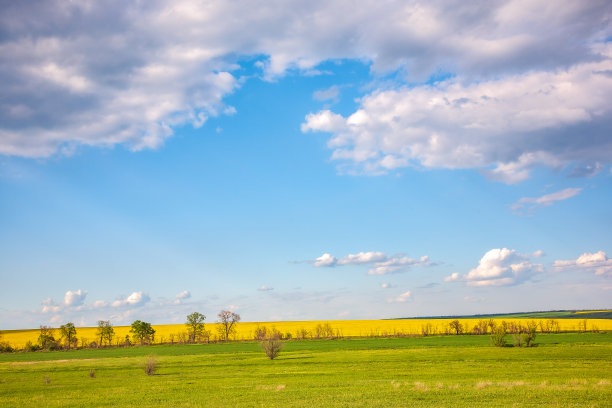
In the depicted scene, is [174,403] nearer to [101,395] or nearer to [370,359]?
[101,395]

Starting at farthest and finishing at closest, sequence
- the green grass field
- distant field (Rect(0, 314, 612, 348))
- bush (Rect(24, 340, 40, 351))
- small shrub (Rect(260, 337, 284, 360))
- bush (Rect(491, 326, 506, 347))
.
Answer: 1. distant field (Rect(0, 314, 612, 348))
2. bush (Rect(24, 340, 40, 351))
3. bush (Rect(491, 326, 506, 347))
4. small shrub (Rect(260, 337, 284, 360))
5. the green grass field

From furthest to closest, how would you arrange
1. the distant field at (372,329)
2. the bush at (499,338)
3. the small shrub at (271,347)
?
the distant field at (372,329) → the bush at (499,338) → the small shrub at (271,347)

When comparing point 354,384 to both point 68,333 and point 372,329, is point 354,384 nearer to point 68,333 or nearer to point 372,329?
point 372,329

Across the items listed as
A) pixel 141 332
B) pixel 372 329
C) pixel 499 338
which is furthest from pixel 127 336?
pixel 499 338

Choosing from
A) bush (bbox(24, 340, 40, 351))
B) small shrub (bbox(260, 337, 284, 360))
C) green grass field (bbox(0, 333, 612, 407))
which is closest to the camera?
green grass field (bbox(0, 333, 612, 407))

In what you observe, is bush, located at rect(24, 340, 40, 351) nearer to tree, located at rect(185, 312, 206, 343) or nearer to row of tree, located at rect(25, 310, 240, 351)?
row of tree, located at rect(25, 310, 240, 351)

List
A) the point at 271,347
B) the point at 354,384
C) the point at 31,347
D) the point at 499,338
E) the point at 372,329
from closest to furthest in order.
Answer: the point at 354,384, the point at 271,347, the point at 499,338, the point at 31,347, the point at 372,329

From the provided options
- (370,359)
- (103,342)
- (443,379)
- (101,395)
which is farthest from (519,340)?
(103,342)

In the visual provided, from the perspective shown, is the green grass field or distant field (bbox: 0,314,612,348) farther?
distant field (bbox: 0,314,612,348)

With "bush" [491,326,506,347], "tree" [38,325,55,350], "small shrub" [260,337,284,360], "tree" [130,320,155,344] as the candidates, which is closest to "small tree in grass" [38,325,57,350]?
"tree" [38,325,55,350]

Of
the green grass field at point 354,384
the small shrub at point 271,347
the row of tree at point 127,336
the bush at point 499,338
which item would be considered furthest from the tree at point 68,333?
the bush at point 499,338

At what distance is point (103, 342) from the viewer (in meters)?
121

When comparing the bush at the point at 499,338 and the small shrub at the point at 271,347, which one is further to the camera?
the bush at the point at 499,338

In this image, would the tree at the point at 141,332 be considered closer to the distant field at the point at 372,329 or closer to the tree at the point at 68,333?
the distant field at the point at 372,329
